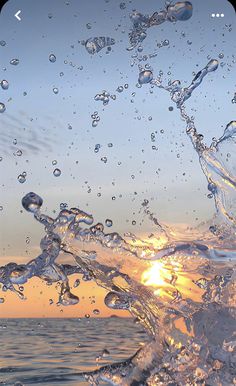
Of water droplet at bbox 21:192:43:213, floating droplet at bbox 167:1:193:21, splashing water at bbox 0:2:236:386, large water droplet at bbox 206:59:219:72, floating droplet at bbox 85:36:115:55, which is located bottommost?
splashing water at bbox 0:2:236:386

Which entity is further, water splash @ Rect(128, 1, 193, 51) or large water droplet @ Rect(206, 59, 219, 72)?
large water droplet @ Rect(206, 59, 219, 72)

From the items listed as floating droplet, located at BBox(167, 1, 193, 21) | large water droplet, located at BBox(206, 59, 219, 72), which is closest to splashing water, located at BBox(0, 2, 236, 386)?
floating droplet, located at BBox(167, 1, 193, 21)

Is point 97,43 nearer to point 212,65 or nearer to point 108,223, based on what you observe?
point 212,65

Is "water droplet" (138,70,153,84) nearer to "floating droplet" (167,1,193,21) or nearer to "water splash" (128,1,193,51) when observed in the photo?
"water splash" (128,1,193,51)

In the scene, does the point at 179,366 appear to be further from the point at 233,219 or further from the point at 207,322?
the point at 233,219

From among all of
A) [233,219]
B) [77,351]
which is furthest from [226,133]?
[77,351]

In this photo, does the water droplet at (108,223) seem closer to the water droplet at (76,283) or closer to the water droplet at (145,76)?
the water droplet at (76,283)

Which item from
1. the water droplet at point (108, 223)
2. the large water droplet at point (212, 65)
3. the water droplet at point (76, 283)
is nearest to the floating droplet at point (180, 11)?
the large water droplet at point (212, 65)

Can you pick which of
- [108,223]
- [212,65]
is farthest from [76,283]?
[212,65]
